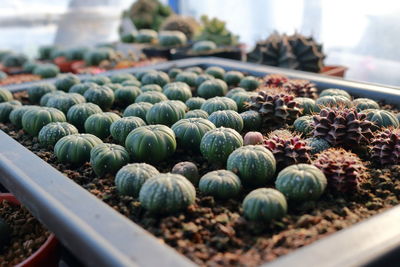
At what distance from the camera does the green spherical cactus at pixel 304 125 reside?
262 cm

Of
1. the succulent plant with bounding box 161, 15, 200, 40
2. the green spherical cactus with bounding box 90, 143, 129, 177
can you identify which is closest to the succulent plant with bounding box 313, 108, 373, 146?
the green spherical cactus with bounding box 90, 143, 129, 177

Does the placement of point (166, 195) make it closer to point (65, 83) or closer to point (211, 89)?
point (211, 89)

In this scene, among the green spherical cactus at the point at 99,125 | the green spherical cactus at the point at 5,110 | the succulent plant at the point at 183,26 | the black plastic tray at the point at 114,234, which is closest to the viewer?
the black plastic tray at the point at 114,234

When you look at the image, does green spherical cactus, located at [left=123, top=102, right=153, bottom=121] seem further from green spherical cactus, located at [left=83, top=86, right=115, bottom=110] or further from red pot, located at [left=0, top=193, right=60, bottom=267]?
red pot, located at [left=0, top=193, right=60, bottom=267]

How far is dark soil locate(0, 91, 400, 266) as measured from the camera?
1.59m

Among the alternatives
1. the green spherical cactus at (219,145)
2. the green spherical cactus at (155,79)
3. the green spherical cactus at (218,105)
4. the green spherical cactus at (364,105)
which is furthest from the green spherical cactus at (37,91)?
the green spherical cactus at (364,105)

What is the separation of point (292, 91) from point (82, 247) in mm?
2208

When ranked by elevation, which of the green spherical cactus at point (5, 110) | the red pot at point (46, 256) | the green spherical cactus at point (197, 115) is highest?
the green spherical cactus at point (197, 115)

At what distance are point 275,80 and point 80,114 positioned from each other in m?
1.52

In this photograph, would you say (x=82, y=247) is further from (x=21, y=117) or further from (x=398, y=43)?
(x=398, y=43)

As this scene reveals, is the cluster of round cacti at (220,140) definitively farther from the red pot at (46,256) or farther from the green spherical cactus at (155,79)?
the red pot at (46,256)

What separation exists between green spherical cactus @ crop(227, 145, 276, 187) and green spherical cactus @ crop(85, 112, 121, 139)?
981mm

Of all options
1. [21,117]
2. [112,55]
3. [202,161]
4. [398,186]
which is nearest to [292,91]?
[202,161]

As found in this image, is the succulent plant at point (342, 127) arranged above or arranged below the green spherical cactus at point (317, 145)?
above
